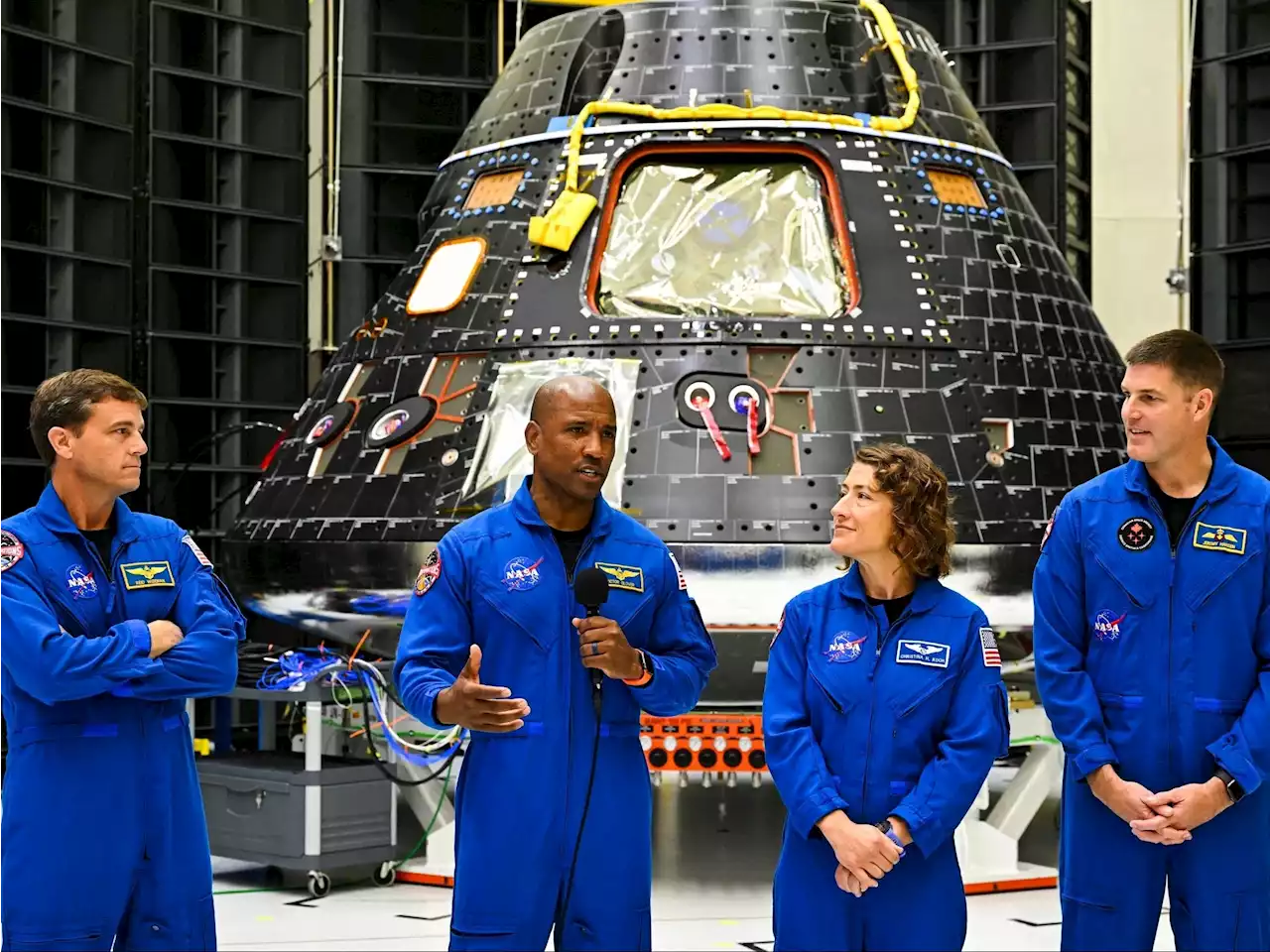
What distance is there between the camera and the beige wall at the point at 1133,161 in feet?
34.7

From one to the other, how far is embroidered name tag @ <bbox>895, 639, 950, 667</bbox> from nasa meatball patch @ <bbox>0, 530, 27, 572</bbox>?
178 centimetres

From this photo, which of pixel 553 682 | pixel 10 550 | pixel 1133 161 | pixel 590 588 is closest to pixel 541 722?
pixel 553 682

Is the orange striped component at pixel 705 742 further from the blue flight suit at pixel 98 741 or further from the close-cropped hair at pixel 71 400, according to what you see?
the close-cropped hair at pixel 71 400

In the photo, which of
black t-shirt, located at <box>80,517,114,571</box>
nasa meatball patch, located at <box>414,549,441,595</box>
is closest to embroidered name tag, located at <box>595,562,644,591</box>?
nasa meatball patch, located at <box>414,549,441,595</box>

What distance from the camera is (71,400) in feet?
11.8

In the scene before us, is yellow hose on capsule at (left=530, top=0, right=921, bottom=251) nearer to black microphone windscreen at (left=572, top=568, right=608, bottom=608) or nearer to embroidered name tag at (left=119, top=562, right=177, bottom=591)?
embroidered name tag at (left=119, top=562, right=177, bottom=591)

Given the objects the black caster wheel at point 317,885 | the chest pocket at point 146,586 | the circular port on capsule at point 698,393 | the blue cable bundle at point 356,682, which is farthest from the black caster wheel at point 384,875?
the chest pocket at point 146,586

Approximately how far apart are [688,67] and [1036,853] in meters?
3.57

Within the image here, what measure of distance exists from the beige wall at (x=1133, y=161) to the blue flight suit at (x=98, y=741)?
8.09 metres

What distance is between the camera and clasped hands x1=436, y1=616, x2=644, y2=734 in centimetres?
314

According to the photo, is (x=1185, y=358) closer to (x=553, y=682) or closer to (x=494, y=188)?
(x=553, y=682)

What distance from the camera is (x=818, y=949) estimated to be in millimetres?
3271

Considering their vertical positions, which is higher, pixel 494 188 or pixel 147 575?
pixel 494 188

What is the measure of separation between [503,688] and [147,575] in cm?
95
